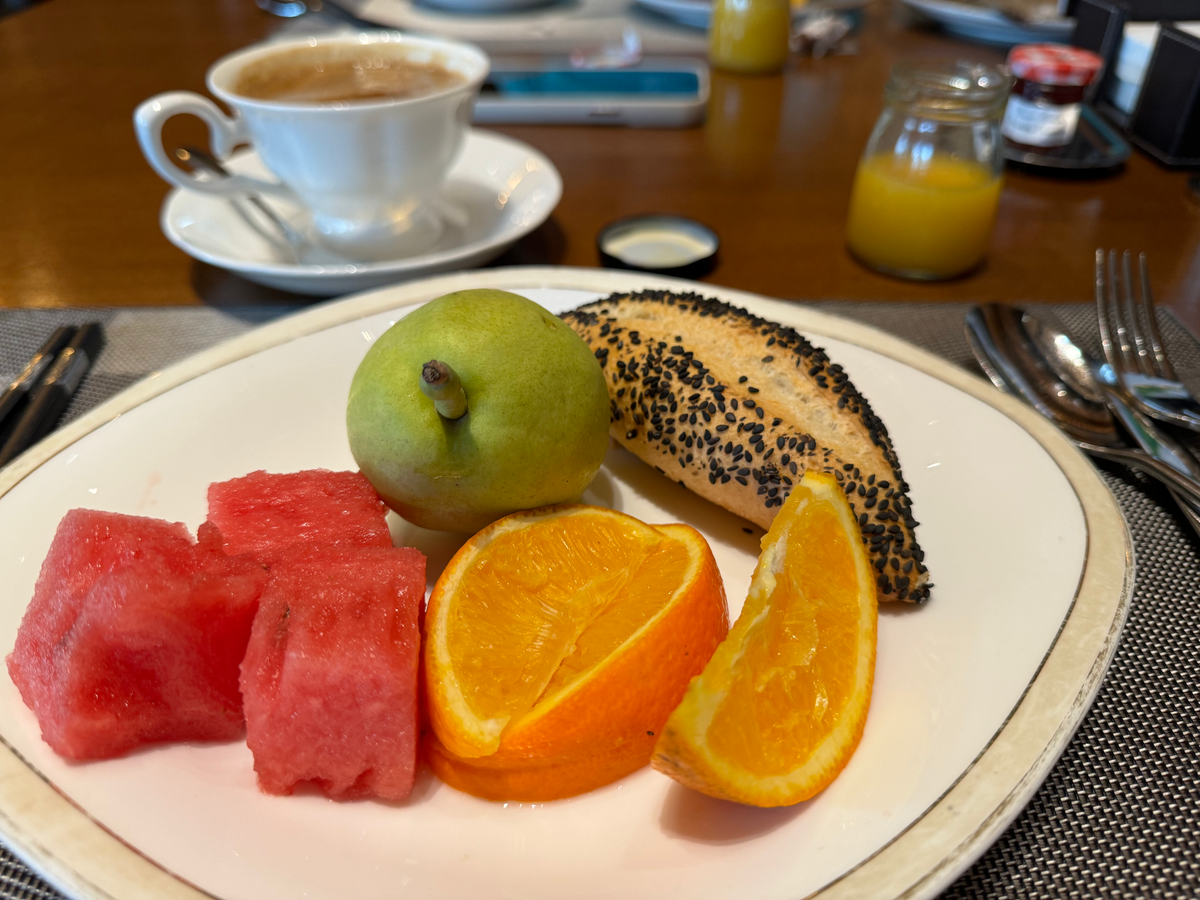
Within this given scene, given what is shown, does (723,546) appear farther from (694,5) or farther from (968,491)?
(694,5)

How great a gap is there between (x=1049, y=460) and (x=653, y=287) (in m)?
0.75

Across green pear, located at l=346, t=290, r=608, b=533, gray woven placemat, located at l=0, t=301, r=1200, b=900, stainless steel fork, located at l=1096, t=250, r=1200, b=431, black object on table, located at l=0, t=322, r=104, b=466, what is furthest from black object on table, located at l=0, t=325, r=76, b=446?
stainless steel fork, located at l=1096, t=250, r=1200, b=431

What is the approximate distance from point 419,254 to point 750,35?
70.8 inches

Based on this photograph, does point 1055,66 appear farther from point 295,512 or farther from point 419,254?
point 295,512

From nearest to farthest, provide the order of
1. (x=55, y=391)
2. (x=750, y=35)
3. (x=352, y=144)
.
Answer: (x=55, y=391), (x=352, y=144), (x=750, y=35)

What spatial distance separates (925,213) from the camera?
1797 millimetres

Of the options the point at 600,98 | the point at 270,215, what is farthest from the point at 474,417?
the point at 600,98

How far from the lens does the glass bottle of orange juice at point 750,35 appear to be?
288 cm

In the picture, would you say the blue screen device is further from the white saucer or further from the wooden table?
the white saucer

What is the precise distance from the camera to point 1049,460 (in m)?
1.13

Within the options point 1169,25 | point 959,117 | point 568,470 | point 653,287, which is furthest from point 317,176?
point 1169,25

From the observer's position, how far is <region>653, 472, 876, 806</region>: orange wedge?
740mm

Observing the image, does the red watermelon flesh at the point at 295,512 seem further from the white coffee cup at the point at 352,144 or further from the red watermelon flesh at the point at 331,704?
the white coffee cup at the point at 352,144

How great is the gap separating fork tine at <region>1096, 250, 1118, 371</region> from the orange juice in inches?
10.8
